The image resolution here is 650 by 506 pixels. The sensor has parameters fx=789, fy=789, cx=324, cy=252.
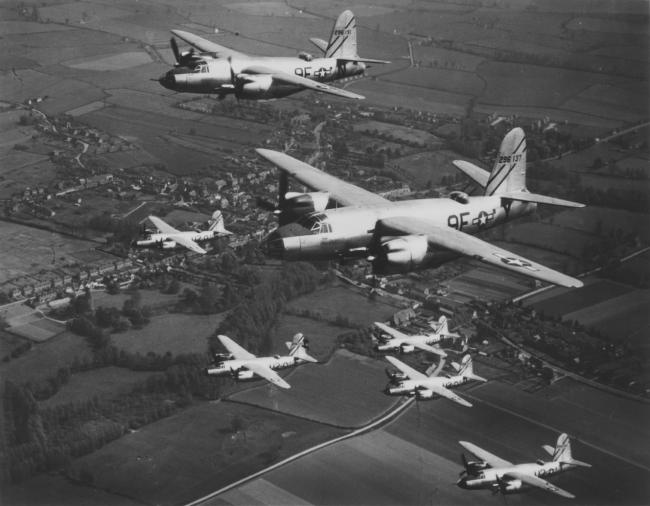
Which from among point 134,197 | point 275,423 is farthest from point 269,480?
point 134,197

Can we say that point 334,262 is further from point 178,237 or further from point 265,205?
point 265,205

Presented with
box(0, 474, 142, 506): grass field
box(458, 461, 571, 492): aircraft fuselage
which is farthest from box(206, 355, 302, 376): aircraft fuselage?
box(458, 461, 571, 492): aircraft fuselage

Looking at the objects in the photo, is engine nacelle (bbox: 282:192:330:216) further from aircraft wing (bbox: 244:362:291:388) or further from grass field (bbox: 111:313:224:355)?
grass field (bbox: 111:313:224:355)

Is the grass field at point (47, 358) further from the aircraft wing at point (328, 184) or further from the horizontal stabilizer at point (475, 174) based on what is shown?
the horizontal stabilizer at point (475, 174)

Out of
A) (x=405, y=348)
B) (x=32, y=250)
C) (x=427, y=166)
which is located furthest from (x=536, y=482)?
(x=32, y=250)

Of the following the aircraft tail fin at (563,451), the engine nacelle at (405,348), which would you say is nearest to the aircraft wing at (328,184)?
the engine nacelle at (405,348)

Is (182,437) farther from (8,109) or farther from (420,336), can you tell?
(8,109)
